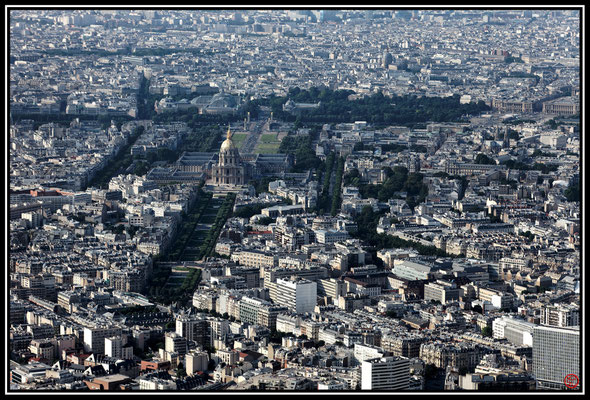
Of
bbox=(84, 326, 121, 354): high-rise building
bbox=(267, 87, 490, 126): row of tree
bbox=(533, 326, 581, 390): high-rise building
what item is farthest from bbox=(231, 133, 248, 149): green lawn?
bbox=(533, 326, 581, 390): high-rise building

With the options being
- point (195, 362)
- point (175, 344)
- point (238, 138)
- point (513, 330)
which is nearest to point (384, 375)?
point (195, 362)

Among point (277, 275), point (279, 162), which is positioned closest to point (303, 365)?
point (277, 275)

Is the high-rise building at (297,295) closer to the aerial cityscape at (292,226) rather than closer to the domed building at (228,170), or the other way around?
the aerial cityscape at (292,226)

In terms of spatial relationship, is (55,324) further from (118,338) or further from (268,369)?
(268,369)

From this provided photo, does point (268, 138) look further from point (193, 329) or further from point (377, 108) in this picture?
point (193, 329)

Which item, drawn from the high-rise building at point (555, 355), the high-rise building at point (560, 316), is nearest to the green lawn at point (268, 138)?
the high-rise building at point (560, 316)

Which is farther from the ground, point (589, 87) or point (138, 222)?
point (589, 87)

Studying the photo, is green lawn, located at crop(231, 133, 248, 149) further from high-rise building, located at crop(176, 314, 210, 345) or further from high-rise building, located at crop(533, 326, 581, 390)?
high-rise building, located at crop(533, 326, 581, 390)
